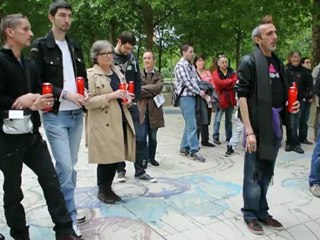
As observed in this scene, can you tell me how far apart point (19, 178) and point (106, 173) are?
4.50ft

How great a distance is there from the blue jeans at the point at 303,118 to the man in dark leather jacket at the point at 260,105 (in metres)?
4.36

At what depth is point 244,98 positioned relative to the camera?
3641mm

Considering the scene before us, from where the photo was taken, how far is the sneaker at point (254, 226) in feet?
12.2

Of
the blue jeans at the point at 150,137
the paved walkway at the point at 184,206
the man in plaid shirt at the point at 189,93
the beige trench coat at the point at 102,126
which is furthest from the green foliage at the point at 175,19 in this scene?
the beige trench coat at the point at 102,126

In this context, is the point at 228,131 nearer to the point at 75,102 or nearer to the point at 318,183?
the point at 318,183

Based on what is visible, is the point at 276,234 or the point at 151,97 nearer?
the point at 276,234

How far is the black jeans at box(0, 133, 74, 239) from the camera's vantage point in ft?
9.93

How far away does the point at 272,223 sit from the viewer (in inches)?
153

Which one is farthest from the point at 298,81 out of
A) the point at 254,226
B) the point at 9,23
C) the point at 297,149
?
the point at 9,23

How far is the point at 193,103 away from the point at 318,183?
7.74 ft

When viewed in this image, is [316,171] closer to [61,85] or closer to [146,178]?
[146,178]

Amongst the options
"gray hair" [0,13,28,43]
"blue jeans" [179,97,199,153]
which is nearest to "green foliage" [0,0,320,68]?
"blue jeans" [179,97,199,153]

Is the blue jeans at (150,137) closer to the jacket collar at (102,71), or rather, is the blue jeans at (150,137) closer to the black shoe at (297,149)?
the jacket collar at (102,71)

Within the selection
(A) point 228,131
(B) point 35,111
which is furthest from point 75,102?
(A) point 228,131
